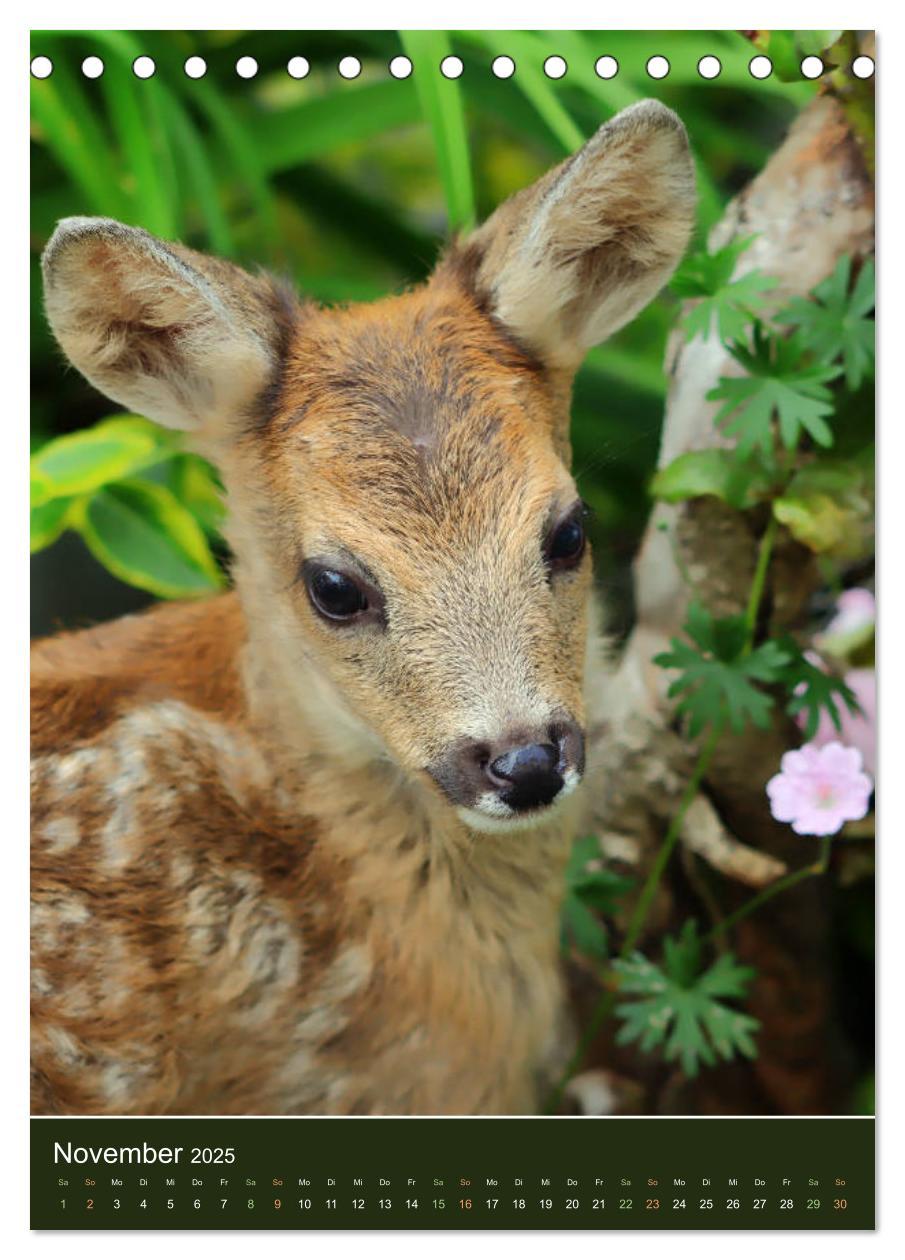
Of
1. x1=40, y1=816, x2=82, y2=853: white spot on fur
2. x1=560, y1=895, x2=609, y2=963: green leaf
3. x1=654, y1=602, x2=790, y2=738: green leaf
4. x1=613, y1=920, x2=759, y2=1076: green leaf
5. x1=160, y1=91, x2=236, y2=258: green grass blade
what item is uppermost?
x1=160, y1=91, x2=236, y2=258: green grass blade

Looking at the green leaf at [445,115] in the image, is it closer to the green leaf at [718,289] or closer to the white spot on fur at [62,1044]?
the green leaf at [718,289]

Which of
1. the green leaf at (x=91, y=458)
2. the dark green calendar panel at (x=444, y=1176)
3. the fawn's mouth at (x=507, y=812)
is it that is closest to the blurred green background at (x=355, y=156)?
the green leaf at (x=91, y=458)

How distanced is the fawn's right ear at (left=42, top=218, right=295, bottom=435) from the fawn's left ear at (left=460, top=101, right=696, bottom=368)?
32 centimetres

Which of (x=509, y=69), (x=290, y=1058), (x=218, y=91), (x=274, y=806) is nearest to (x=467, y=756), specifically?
(x=274, y=806)

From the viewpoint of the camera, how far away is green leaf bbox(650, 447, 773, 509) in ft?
7.29

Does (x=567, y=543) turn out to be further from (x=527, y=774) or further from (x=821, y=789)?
(x=821, y=789)

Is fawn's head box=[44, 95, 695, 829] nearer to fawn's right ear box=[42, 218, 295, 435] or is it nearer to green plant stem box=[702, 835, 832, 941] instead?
fawn's right ear box=[42, 218, 295, 435]

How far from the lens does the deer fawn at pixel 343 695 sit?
5.97 feet

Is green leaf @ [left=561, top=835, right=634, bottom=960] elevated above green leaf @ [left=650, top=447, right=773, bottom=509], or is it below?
below

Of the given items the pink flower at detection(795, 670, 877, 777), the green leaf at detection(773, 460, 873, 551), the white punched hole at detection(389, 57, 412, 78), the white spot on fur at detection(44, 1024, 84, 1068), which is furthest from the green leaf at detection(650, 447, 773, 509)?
the white spot on fur at detection(44, 1024, 84, 1068)

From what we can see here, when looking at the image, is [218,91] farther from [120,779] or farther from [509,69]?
[120,779]

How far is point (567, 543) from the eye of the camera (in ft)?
6.24

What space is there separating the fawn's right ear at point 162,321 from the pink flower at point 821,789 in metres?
0.95

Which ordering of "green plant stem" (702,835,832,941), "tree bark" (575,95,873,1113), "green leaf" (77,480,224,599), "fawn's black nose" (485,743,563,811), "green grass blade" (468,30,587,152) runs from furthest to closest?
"green leaf" (77,480,224,599) < "green plant stem" (702,835,832,941) < "tree bark" (575,95,873,1113) < "green grass blade" (468,30,587,152) < "fawn's black nose" (485,743,563,811)
